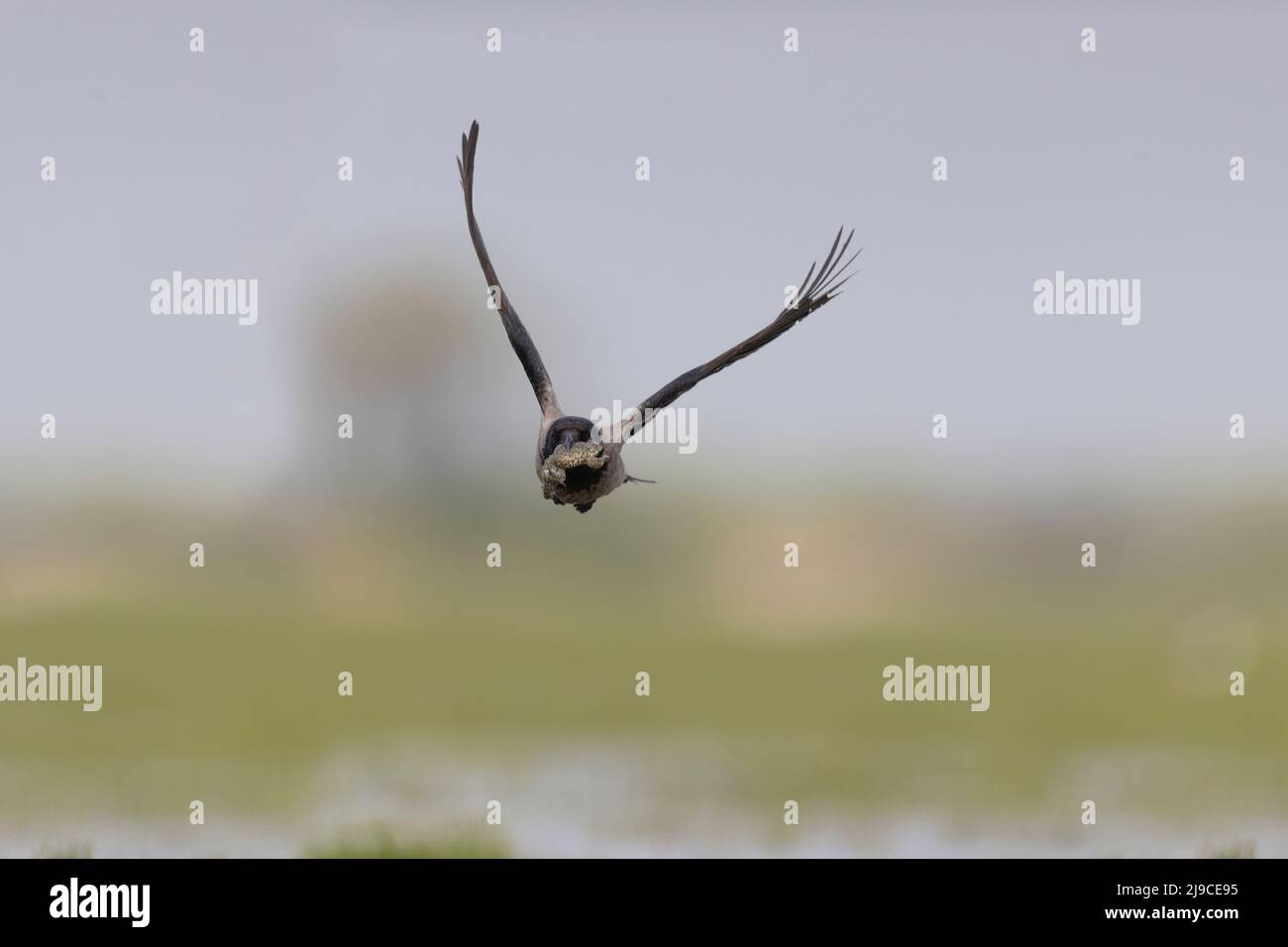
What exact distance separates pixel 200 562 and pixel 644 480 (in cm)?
857

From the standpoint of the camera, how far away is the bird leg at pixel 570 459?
1254 centimetres

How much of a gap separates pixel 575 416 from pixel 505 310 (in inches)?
79.5

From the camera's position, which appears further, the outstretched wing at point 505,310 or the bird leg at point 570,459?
the outstretched wing at point 505,310

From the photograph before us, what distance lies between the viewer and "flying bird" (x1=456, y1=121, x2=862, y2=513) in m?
12.7

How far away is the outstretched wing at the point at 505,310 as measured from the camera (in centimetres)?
1422

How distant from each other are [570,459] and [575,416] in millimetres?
606

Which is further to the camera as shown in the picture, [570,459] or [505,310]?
[505,310]

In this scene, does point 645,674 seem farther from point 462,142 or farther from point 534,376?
point 462,142

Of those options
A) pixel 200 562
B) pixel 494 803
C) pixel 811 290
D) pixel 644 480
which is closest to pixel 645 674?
pixel 494 803

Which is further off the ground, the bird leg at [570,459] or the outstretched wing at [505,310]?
the outstretched wing at [505,310]

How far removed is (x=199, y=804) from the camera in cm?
1822

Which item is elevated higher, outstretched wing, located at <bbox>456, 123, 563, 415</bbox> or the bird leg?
outstretched wing, located at <bbox>456, 123, 563, 415</bbox>

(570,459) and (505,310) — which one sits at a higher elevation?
(505,310)

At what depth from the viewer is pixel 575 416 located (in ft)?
42.6
